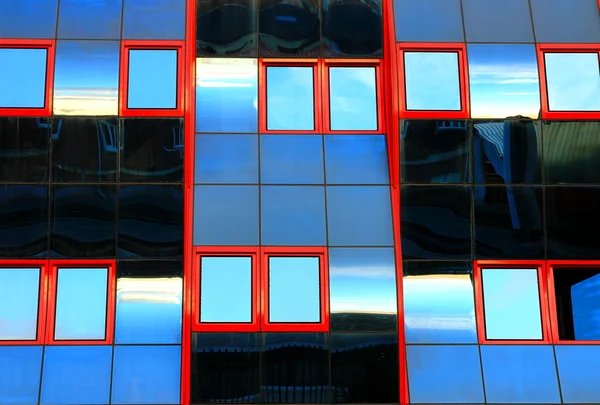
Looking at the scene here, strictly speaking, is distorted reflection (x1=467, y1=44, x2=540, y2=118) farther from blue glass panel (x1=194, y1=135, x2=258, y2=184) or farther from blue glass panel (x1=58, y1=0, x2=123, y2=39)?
blue glass panel (x1=58, y1=0, x2=123, y2=39)

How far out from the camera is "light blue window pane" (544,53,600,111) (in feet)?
61.8

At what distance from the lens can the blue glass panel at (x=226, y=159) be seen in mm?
18297

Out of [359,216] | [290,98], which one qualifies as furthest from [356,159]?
[290,98]

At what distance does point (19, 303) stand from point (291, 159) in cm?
586

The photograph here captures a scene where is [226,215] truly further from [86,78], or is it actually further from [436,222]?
[436,222]

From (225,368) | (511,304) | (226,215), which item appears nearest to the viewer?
(225,368)

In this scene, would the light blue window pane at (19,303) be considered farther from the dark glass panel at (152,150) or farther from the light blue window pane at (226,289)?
the light blue window pane at (226,289)

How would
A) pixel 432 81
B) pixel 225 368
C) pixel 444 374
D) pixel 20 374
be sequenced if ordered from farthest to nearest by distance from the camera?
pixel 432 81 < pixel 444 374 < pixel 225 368 < pixel 20 374

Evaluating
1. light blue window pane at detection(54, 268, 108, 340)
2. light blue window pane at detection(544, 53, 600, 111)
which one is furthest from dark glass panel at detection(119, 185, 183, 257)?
light blue window pane at detection(544, 53, 600, 111)

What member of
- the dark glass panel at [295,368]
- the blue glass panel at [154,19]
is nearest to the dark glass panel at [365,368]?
the dark glass panel at [295,368]

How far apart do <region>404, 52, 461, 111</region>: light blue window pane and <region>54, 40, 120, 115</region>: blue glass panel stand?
5.87m

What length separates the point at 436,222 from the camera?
717 inches

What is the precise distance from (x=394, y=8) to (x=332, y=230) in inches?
192

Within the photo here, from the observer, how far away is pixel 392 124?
1844 centimetres
